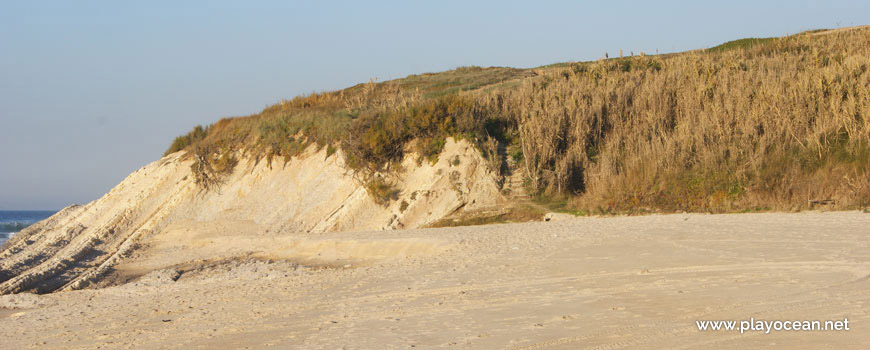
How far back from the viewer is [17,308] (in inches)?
441

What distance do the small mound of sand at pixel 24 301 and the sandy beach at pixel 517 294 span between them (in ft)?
0.11

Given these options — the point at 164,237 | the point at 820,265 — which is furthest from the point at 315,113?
the point at 820,265

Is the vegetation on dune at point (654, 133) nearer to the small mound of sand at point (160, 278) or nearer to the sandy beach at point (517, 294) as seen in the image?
the sandy beach at point (517, 294)

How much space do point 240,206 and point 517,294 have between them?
13.7m

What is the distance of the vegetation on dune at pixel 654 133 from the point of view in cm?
1410

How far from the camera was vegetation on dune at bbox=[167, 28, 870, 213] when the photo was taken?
14.1 m

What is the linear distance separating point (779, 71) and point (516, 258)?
12142 mm

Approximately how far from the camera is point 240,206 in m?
20.0

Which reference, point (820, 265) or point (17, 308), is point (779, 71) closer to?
point (820, 265)

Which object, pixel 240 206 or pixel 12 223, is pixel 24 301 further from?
pixel 12 223

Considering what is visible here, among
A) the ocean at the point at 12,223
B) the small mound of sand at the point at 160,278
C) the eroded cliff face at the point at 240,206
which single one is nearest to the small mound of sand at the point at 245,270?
the small mound of sand at the point at 160,278

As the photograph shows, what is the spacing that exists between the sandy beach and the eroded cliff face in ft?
9.44

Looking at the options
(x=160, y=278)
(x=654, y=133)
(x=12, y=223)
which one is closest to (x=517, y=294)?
(x=160, y=278)

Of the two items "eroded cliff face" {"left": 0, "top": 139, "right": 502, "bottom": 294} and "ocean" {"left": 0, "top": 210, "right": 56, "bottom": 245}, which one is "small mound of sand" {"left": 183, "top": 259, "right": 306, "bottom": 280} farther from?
→ "ocean" {"left": 0, "top": 210, "right": 56, "bottom": 245}
